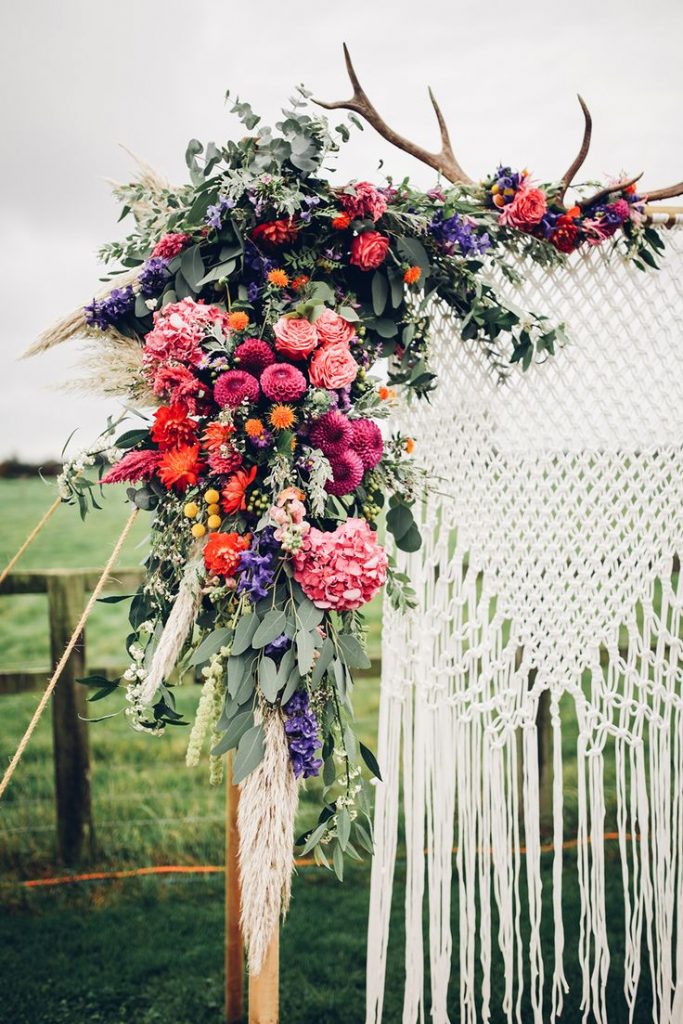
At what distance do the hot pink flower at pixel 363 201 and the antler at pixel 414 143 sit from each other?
25cm

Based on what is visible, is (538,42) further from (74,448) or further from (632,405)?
(74,448)

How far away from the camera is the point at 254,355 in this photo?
1.21 m

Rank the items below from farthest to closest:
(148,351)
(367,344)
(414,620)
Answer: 1. (414,620)
2. (367,344)
3. (148,351)

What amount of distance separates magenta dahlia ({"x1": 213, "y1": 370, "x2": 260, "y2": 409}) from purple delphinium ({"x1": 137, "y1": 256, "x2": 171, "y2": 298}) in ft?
0.96

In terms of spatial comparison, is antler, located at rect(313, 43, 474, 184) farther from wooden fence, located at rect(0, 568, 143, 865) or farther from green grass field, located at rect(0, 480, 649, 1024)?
wooden fence, located at rect(0, 568, 143, 865)

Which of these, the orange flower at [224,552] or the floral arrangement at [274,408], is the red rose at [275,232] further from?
the orange flower at [224,552]

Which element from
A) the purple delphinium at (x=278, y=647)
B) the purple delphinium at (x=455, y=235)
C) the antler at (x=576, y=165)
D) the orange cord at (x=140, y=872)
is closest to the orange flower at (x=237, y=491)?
the purple delphinium at (x=278, y=647)

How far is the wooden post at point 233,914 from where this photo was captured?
5.59ft

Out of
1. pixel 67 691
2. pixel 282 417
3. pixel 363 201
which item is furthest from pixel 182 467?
pixel 67 691

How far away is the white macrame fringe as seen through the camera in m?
1.12

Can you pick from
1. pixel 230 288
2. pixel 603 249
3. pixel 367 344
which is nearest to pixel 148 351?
pixel 230 288

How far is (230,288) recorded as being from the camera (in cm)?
133

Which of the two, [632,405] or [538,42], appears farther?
[538,42]

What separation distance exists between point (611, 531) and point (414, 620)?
0.49 meters
